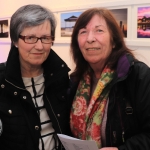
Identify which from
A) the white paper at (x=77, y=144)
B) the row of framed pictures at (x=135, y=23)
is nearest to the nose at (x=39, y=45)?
the white paper at (x=77, y=144)

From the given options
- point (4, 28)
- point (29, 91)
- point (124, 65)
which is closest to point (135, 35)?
point (124, 65)

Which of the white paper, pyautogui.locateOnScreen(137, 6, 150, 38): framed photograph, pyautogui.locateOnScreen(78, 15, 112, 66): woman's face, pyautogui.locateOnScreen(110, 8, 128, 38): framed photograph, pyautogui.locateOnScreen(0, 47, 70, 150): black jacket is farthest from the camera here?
pyautogui.locateOnScreen(110, 8, 128, 38): framed photograph

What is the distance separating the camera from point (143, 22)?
1916mm

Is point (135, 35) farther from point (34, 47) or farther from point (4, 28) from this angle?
point (4, 28)

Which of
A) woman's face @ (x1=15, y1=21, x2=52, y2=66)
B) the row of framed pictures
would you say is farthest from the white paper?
the row of framed pictures

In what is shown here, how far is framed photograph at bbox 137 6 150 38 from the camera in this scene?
1.88 meters

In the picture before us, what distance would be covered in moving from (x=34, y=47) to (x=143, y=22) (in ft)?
3.43

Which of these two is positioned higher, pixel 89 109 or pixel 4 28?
pixel 4 28

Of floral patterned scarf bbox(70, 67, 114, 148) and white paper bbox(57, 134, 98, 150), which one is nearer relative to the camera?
white paper bbox(57, 134, 98, 150)

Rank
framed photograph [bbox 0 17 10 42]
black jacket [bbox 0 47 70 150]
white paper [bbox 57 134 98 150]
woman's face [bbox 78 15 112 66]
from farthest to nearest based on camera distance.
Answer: framed photograph [bbox 0 17 10 42] < woman's face [bbox 78 15 112 66] < black jacket [bbox 0 47 70 150] < white paper [bbox 57 134 98 150]

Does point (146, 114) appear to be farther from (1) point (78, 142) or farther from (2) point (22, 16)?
(2) point (22, 16)

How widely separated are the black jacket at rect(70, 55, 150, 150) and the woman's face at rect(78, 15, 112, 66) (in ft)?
0.61

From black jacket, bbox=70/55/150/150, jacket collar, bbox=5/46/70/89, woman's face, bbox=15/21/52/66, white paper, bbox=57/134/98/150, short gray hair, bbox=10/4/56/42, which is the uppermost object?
short gray hair, bbox=10/4/56/42

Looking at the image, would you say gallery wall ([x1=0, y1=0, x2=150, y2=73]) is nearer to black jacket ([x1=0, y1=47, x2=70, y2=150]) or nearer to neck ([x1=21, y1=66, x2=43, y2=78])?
neck ([x1=21, y1=66, x2=43, y2=78])
